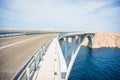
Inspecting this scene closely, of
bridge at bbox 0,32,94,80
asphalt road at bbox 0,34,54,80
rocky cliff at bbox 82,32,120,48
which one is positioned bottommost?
rocky cliff at bbox 82,32,120,48

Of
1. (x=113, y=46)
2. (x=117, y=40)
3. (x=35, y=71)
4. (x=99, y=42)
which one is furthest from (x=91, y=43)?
(x=35, y=71)

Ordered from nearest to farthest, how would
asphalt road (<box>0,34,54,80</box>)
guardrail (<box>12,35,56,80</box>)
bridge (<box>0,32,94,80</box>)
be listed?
1. bridge (<box>0,32,94,80</box>)
2. guardrail (<box>12,35,56,80</box>)
3. asphalt road (<box>0,34,54,80</box>)

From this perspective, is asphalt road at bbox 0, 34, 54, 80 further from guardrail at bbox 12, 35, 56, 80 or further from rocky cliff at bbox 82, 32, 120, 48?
rocky cliff at bbox 82, 32, 120, 48

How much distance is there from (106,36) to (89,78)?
6475cm

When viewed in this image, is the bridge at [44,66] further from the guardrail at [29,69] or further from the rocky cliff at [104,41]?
the rocky cliff at [104,41]

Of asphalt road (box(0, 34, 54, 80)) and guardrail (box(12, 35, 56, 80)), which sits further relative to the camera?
asphalt road (box(0, 34, 54, 80))

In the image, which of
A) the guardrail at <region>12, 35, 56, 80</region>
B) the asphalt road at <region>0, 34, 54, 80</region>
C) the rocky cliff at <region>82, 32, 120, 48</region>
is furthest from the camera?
A: the rocky cliff at <region>82, 32, 120, 48</region>

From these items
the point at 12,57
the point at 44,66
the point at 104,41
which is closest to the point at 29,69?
the point at 44,66

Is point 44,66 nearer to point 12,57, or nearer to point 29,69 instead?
point 29,69

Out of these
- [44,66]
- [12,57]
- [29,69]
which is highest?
[29,69]

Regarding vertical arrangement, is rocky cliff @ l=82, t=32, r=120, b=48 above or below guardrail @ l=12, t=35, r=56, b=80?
below

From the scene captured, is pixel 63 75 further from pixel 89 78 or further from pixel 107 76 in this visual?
pixel 107 76

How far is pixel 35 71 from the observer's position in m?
6.48

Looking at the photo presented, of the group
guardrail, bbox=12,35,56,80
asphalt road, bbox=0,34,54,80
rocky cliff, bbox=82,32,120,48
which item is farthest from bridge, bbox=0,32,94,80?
rocky cliff, bbox=82,32,120,48
